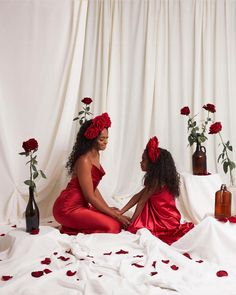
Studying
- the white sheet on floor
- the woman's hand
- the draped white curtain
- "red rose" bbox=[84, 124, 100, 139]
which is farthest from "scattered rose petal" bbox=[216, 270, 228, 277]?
the draped white curtain

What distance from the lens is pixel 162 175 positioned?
341 centimetres

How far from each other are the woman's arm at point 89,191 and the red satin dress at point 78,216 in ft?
0.13

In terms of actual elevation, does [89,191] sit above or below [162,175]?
below

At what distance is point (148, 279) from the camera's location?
245cm

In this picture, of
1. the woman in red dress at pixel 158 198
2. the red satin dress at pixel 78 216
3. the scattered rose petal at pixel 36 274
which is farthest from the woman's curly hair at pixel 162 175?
the scattered rose petal at pixel 36 274

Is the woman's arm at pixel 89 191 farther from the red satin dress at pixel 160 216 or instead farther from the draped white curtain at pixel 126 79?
the draped white curtain at pixel 126 79

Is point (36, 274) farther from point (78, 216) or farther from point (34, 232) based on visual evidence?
point (78, 216)

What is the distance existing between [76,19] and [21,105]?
100 cm

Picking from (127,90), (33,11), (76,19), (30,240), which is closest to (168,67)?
(127,90)

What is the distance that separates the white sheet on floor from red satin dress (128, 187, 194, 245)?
0.17 meters

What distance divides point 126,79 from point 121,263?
2390 mm

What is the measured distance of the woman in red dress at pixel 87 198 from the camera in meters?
3.43

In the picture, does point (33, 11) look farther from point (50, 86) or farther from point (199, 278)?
point (199, 278)

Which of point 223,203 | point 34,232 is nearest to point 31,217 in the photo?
point 34,232
